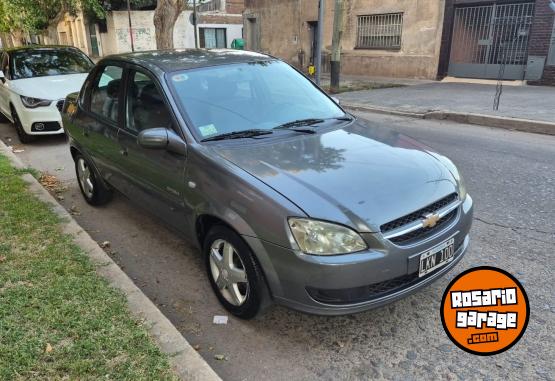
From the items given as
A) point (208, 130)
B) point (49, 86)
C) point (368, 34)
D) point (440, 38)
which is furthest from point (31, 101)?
point (368, 34)

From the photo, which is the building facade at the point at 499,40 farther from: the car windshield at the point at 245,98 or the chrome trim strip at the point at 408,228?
the chrome trim strip at the point at 408,228

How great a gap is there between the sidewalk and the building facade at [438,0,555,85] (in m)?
0.76

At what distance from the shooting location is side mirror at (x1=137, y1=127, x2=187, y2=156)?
10.7 feet

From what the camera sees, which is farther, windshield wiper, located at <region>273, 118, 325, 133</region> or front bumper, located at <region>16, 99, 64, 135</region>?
front bumper, located at <region>16, 99, 64, 135</region>

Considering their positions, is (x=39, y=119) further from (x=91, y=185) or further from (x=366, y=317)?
(x=366, y=317)

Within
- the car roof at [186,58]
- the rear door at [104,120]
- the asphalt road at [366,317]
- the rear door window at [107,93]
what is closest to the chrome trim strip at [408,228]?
the asphalt road at [366,317]

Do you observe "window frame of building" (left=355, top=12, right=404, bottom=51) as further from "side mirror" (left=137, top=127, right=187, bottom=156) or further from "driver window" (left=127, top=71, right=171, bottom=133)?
"side mirror" (left=137, top=127, right=187, bottom=156)

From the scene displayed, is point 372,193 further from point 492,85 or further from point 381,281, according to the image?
point 492,85

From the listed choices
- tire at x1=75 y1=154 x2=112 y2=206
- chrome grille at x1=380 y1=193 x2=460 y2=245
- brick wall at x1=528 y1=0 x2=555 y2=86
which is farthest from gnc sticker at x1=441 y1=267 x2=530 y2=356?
brick wall at x1=528 y1=0 x2=555 y2=86

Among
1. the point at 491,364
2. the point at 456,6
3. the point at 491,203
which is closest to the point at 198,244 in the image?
the point at 491,364

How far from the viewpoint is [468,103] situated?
440 inches

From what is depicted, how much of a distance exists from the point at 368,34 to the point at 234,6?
726 inches

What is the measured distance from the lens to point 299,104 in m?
3.94

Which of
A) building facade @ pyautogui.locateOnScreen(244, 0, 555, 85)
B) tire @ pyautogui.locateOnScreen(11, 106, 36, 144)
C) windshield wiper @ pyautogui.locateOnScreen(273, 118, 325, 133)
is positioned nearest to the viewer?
windshield wiper @ pyautogui.locateOnScreen(273, 118, 325, 133)
